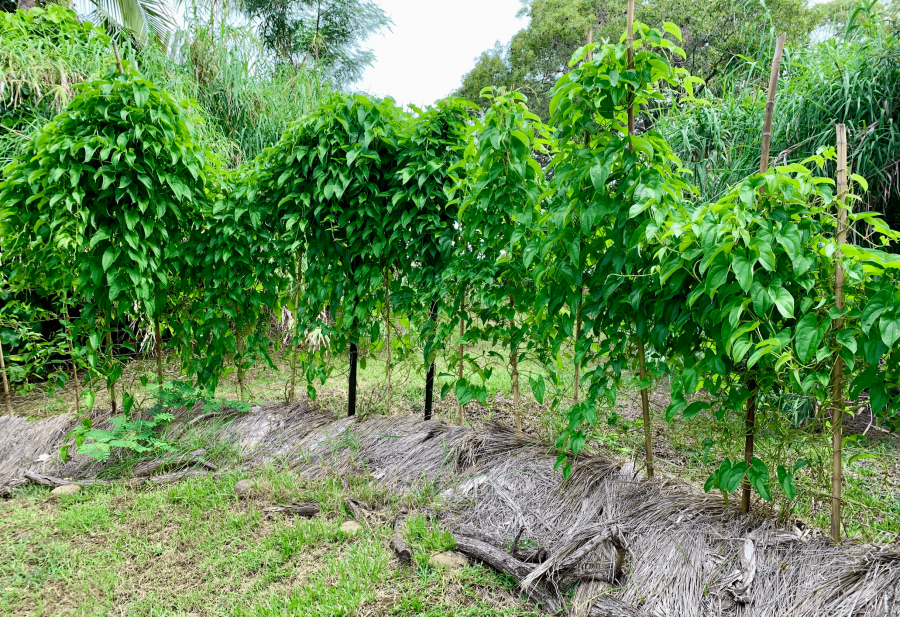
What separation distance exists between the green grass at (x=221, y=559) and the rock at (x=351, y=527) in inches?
1.0

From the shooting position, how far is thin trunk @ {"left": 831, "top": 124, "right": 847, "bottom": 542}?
4.76 ft

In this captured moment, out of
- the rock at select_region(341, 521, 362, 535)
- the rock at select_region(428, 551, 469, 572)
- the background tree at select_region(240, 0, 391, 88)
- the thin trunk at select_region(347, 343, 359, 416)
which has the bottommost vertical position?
the rock at select_region(428, 551, 469, 572)

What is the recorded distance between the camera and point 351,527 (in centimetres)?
216

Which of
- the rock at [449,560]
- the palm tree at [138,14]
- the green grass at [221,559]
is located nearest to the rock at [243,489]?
the green grass at [221,559]

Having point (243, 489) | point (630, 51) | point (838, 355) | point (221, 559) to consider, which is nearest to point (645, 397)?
point (838, 355)

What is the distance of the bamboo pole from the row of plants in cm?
1

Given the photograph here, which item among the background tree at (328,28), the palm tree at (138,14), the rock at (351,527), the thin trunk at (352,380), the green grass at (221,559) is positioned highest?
the background tree at (328,28)

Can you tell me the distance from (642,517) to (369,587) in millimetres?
973

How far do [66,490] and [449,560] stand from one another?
1959 millimetres

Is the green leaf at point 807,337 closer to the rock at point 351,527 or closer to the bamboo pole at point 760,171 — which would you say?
the bamboo pole at point 760,171

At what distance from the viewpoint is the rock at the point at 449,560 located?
6.24 ft

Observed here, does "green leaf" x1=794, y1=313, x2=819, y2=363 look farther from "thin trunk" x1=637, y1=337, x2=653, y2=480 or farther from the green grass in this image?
the green grass

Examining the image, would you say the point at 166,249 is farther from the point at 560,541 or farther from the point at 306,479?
the point at 560,541

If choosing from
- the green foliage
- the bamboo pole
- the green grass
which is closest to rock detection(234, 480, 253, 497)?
the green grass
